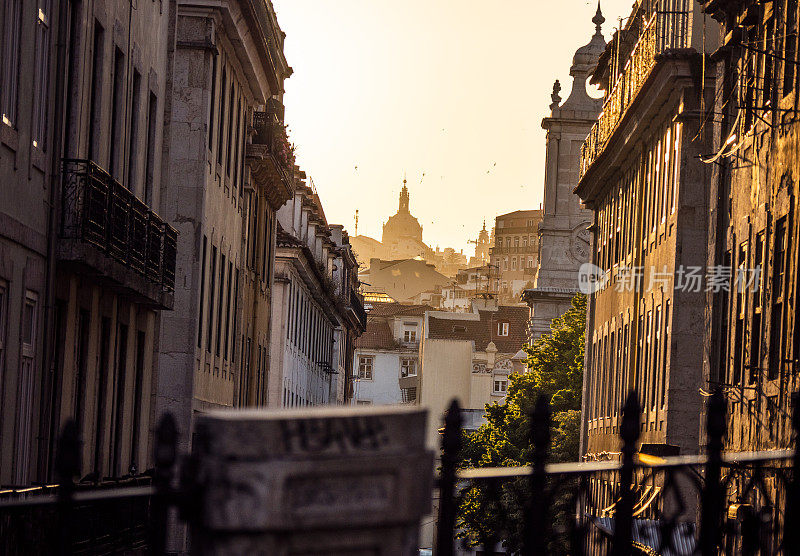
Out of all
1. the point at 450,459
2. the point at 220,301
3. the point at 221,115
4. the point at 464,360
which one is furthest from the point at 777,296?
the point at 464,360

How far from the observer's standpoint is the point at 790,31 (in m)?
22.4

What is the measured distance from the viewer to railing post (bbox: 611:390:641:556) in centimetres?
657

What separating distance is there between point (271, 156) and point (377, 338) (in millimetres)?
86245

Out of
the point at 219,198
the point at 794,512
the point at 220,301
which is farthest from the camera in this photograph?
the point at 220,301

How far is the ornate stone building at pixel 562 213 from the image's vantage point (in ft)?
277

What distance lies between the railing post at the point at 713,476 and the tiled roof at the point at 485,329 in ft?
347

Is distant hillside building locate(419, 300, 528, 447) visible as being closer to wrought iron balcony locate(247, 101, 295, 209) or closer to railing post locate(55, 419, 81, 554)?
wrought iron balcony locate(247, 101, 295, 209)

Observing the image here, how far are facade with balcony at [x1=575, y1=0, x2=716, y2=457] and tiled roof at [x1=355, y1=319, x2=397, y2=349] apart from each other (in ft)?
256

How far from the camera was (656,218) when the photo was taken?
35000 mm

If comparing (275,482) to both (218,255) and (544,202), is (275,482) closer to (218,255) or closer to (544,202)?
(218,255)

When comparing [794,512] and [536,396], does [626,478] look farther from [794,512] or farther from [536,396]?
[536,396]

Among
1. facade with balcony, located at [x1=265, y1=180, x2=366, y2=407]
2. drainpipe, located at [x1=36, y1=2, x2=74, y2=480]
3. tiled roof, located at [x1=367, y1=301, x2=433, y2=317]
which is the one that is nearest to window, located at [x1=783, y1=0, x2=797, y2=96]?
drainpipe, located at [x1=36, y1=2, x2=74, y2=480]

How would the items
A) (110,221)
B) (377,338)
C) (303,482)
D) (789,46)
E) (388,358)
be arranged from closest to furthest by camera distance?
1. (303,482)
2. (110,221)
3. (789,46)
4. (388,358)
5. (377,338)

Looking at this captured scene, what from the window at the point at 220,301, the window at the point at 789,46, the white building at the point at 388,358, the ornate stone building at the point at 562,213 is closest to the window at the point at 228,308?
the window at the point at 220,301
